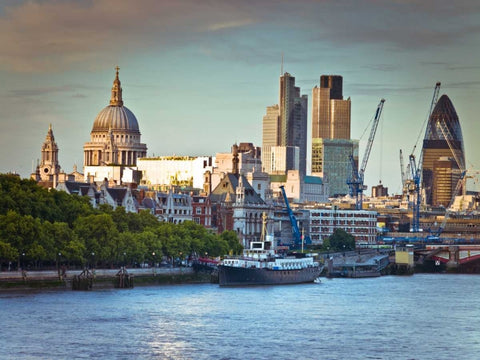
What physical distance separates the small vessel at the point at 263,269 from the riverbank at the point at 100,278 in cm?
386

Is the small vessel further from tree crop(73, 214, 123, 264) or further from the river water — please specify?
tree crop(73, 214, 123, 264)

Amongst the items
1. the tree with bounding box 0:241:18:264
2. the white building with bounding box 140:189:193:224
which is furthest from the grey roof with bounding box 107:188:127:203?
the tree with bounding box 0:241:18:264

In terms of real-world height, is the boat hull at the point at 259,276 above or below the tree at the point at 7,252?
below

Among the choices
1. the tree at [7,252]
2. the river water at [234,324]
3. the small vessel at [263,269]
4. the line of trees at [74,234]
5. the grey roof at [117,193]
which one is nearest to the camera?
the river water at [234,324]

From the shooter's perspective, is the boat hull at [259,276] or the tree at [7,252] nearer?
the tree at [7,252]

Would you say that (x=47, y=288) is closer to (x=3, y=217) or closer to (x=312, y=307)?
(x=3, y=217)

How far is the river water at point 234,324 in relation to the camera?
82.6 metres

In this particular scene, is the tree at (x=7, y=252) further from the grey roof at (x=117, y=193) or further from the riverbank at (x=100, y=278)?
the grey roof at (x=117, y=193)

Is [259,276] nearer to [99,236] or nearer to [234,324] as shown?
[99,236]

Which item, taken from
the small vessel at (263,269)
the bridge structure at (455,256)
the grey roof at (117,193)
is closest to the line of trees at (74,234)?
the small vessel at (263,269)

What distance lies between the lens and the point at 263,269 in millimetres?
136625

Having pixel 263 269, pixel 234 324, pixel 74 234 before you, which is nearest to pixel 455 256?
A: pixel 263 269

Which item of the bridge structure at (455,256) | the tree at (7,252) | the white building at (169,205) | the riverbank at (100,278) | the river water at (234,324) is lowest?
the river water at (234,324)

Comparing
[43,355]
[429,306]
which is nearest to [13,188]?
[429,306]
